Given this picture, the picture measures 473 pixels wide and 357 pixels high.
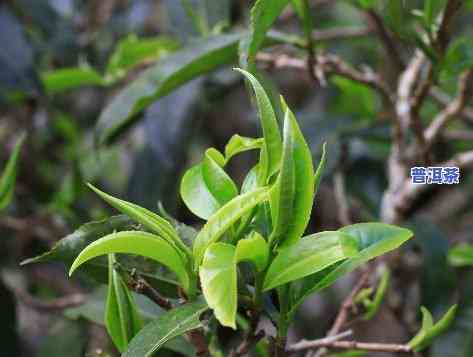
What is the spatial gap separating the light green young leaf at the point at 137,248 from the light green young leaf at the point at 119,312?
1.5 inches

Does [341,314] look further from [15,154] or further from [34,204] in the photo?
[34,204]

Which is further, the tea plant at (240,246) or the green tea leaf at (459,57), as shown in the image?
the green tea leaf at (459,57)

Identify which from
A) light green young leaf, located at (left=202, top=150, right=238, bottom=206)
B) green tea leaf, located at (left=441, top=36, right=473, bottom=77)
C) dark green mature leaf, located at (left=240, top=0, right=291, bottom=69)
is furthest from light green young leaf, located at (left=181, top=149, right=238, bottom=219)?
green tea leaf, located at (left=441, top=36, right=473, bottom=77)

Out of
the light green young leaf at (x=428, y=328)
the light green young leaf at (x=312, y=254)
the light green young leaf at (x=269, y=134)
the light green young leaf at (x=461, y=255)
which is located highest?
the light green young leaf at (x=269, y=134)

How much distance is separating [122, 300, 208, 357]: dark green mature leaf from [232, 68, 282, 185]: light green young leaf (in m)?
0.11

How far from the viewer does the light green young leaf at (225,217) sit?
1.56 ft

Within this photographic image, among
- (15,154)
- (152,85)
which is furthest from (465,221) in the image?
(15,154)

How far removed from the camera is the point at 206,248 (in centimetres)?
49

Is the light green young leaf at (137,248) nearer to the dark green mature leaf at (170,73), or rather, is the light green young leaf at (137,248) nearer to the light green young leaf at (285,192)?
the light green young leaf at (285,192)

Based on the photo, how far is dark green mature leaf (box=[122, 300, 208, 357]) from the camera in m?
0.49

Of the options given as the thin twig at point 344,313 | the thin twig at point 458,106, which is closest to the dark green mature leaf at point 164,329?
the thin twig at point 344,313

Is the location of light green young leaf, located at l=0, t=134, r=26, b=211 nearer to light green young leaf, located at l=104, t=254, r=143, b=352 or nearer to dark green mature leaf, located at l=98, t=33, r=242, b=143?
dark green mature leaf, located at l=98, t=33, r=242, b=143

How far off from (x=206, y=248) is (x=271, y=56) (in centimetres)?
50

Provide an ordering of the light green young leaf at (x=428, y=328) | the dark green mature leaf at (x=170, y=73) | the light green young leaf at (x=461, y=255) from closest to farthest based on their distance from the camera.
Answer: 1. the light green young leaf at (x=428, y=328)
2. the dark green mature leaf at (x=170, y=73)
3. the light green young leaf at (x=461, y=255)
